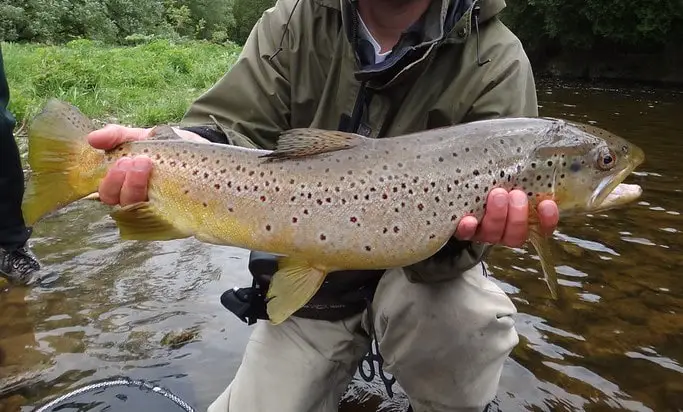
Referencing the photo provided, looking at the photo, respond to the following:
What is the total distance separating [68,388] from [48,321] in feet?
2.50

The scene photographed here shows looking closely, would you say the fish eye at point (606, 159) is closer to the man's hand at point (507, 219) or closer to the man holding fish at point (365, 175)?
→ the man holding fish at point (365, 175)

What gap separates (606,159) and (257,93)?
57.9 inches

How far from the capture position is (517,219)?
2.14m

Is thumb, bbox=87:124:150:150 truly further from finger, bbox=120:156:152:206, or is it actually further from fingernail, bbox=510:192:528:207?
fingernail, bbox=510:192:528:207

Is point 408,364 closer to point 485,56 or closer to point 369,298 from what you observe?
point 369,298

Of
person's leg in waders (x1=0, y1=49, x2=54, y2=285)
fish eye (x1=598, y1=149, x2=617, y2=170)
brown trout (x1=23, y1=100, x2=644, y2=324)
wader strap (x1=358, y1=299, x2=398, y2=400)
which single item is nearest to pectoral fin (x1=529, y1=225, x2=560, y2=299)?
brown trout (x1=23, y1=100, x2=644, y2=324)

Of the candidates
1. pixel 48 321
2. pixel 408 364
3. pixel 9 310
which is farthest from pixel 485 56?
pixel 9 310

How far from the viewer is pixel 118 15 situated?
27.8 meters

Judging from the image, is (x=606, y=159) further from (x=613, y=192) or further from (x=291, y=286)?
(x=291, y=286)

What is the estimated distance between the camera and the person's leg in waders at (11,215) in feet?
13.4

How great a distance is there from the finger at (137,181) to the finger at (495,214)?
1.19m

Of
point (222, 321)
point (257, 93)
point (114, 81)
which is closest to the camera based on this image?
point (257, 93)

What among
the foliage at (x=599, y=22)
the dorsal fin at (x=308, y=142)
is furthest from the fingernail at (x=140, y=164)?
the foliage at (x=599, y=22)

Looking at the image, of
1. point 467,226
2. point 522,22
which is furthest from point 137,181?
point 522,22
